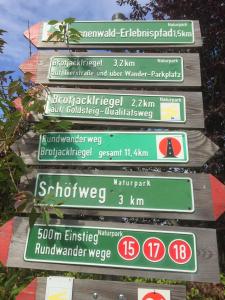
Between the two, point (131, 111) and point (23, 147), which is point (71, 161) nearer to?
point (23, 147)

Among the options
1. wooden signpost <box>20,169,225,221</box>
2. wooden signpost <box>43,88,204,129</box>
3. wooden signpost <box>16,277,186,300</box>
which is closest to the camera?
wooden signpost <box>16,277,186,300</box>

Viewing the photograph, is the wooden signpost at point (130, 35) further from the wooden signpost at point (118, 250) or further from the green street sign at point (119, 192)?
the wooden signpost at point (118, 250)

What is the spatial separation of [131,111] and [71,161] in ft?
2.36

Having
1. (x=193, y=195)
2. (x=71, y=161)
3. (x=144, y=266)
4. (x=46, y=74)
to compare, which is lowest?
(x=144, y=266)

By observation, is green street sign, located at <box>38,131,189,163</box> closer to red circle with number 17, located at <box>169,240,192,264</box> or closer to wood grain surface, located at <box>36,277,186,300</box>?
red circle with number 17, located at <box>169,240,192,264</box>

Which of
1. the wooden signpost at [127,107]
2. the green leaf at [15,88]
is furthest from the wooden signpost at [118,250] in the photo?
the green leaf at [15,88]

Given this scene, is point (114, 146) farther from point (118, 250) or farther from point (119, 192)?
point (118, 250)

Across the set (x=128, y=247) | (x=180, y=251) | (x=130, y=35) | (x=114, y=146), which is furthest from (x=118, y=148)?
(x=130, y=35)

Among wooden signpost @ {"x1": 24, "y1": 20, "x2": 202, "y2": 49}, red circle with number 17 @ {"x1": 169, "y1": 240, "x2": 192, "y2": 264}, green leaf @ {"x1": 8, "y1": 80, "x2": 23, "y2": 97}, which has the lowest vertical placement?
red circle with number 17 @ {"x1": 169, "y1": 240, "x2": 192, "y2": 264}

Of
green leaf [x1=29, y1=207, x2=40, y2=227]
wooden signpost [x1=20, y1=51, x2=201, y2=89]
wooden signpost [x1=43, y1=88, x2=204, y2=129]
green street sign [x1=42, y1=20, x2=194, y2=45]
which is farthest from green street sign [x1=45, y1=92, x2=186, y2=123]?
green leaf [x1=29, y1=207, x2=40, y2=227]

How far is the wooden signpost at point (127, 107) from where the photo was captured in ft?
10.8

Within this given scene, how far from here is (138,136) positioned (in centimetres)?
316

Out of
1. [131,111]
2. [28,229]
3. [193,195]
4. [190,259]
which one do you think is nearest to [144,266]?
[190,259]

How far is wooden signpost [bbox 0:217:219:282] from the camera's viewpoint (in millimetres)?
2693
